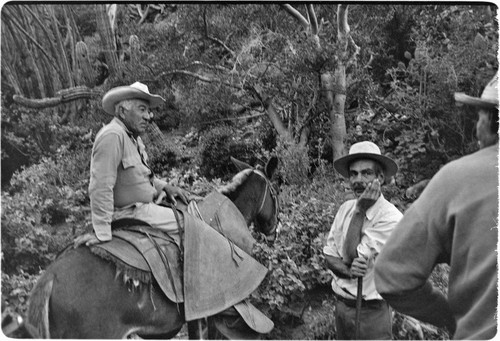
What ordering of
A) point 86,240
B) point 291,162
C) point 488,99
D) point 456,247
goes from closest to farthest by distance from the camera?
point 456,247, point 488,99, point 86,240, point 291,162

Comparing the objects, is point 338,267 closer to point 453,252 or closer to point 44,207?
point 453,252

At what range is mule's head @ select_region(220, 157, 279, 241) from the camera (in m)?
5.36

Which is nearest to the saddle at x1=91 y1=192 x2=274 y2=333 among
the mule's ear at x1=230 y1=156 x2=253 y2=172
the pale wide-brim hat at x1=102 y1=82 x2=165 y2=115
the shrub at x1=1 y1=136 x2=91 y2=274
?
A: the mule's ear at x1=230 y1=156 x2=253 y2=172

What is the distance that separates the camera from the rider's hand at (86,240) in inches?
197

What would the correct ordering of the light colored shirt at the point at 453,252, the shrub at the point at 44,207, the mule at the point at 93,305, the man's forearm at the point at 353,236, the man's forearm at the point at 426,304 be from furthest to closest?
the shrub at the point at 44,207, the man's forearm at the point at 353,236, the mule at the point at 93,305, the man's forearm at the point at 426,304, the light colored shirt at the point at 453,252

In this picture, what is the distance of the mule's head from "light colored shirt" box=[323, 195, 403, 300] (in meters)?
0.42

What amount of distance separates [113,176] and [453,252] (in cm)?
220

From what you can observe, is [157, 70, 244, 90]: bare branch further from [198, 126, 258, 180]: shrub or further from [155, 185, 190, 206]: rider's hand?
[155, 185, 190, 206]: rider's hand

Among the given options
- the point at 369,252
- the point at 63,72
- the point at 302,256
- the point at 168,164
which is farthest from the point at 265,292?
the point at 63,72

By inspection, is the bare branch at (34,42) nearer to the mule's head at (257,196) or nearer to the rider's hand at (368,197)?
the mule's head at (257,196)

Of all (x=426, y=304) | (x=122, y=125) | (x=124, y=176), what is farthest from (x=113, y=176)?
(x=426, y=304)

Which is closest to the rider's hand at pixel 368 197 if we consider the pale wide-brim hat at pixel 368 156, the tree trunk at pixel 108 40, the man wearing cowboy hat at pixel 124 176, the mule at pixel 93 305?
the pale wide-brim hat at pixel 368 156

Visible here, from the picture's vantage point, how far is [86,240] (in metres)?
5.04

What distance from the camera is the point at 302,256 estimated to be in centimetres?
531
